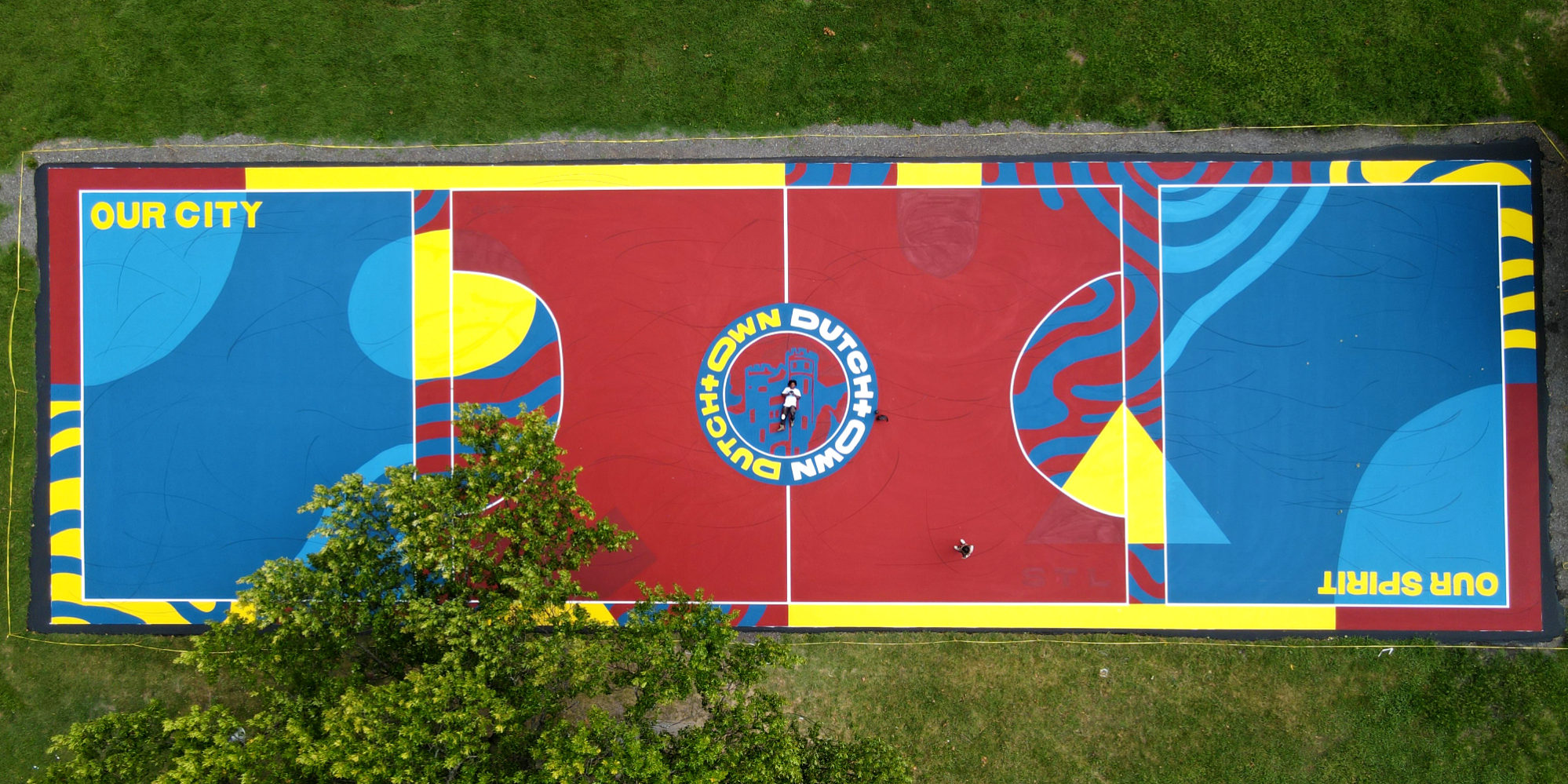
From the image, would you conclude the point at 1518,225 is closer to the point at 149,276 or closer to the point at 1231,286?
the point at 1231,286

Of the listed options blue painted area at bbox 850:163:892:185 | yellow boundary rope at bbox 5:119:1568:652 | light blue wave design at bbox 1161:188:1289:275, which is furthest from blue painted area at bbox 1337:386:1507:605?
blue painted area at bbox 850:163:892:185

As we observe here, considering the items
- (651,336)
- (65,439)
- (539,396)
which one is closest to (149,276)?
(65,439)

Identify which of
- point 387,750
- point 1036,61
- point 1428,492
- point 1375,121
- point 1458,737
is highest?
point 1036,61

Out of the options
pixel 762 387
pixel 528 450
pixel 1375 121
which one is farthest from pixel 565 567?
pixel 1375 121

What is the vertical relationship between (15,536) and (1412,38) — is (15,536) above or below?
below

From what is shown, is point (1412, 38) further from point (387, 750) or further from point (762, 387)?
point (387, 750)

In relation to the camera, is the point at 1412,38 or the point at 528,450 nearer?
the point at 528,450

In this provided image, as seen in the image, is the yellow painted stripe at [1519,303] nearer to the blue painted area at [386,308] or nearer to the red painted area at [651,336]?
the red painted area at [651,336]
